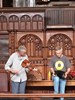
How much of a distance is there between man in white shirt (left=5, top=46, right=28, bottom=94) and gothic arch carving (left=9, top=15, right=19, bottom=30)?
1.66 meters

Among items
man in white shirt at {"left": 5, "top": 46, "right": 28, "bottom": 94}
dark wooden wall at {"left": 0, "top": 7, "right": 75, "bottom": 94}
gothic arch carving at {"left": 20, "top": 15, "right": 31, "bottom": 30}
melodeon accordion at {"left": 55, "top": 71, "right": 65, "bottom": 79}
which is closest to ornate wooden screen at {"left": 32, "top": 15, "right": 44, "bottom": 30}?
dark wooden wall at {"left": 0, "top": 7, "right": 75, "bottom": 94}

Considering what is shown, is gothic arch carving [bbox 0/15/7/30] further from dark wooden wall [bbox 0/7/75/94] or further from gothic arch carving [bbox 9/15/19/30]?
gothic arch carving [bbox 9/15/19/30]

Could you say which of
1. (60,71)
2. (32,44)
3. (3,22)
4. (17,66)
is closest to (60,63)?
(60,71)

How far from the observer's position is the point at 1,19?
10500mm

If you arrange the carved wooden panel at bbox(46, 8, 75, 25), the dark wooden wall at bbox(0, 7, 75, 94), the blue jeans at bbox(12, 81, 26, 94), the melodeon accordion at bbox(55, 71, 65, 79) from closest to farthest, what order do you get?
the melodeon accordion at bbox(55, 71, 65, 79), the blue jeans at bbox(12, 81, 26, 94), the dark wooden wall at bbox(0, 7, 75, 94), the carved wooden panel at bbox(46, 8, 75, 25)

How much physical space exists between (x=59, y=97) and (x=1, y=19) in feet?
13.6

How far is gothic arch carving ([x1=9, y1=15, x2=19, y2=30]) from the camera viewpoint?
10422mm

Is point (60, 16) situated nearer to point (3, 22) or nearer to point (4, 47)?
point (3, 22)

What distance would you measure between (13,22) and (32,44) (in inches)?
29.4

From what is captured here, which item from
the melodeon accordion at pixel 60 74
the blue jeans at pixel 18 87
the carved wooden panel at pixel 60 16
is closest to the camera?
the melodeon accordion at pixel 60 74

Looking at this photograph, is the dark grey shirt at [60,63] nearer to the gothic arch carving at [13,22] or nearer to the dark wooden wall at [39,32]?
the dark wooden wall at [39,32]

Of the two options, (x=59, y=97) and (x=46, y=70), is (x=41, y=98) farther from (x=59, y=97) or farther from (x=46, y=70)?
(x=46, y=70)

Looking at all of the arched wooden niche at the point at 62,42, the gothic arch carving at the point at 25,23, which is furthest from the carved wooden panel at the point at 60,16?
the gothic arch carving at the point at 25,23

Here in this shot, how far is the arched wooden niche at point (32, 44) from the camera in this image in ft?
34.0
